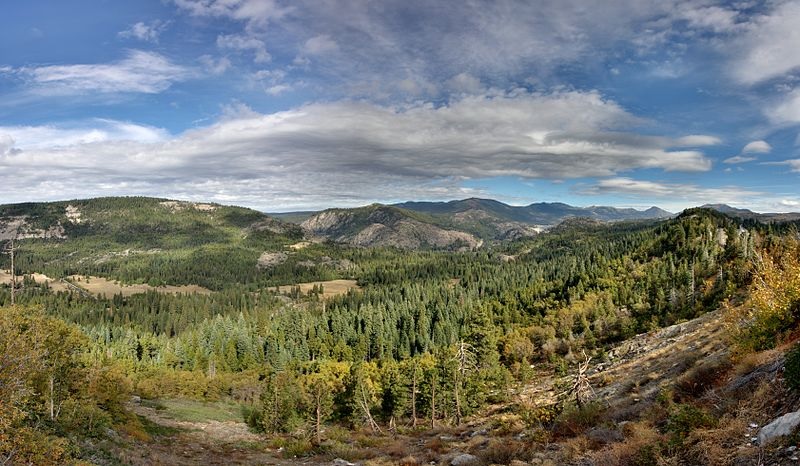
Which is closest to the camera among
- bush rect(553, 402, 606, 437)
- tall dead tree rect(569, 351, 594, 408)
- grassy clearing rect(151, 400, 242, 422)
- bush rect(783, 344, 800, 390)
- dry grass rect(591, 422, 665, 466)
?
bush rect(783, 344, 800, 390)

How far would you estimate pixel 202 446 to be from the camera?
51688mm

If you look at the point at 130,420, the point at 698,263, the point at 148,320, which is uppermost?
the point at 698,263

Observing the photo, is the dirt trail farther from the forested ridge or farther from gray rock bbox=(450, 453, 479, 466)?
gray rock bbox=(450, 453, 479, 466)

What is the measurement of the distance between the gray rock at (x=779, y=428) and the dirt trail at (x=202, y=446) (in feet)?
122

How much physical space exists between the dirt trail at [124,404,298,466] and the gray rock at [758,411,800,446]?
122 ft

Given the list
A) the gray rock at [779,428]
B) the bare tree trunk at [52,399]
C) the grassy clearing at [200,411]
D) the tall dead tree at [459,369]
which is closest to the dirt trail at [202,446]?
the grassy clearing at [200,411]

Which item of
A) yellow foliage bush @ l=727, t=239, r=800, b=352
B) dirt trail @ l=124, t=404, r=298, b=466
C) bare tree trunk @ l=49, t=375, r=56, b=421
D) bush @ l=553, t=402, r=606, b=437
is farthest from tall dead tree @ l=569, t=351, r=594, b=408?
bare tree trunk @ l=49, t=375, r=56, b=421

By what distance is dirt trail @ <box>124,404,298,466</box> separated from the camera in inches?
1565

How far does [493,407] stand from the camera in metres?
77.4

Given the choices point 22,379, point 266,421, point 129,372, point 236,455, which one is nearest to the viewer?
point 22,379

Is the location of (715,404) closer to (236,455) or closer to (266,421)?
(236,455)

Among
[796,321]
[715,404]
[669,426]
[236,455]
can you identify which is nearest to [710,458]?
[669,426]

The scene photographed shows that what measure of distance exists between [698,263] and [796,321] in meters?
151

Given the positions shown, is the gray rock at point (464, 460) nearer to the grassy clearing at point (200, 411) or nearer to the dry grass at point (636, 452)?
the dry grass at point (636, 452)
